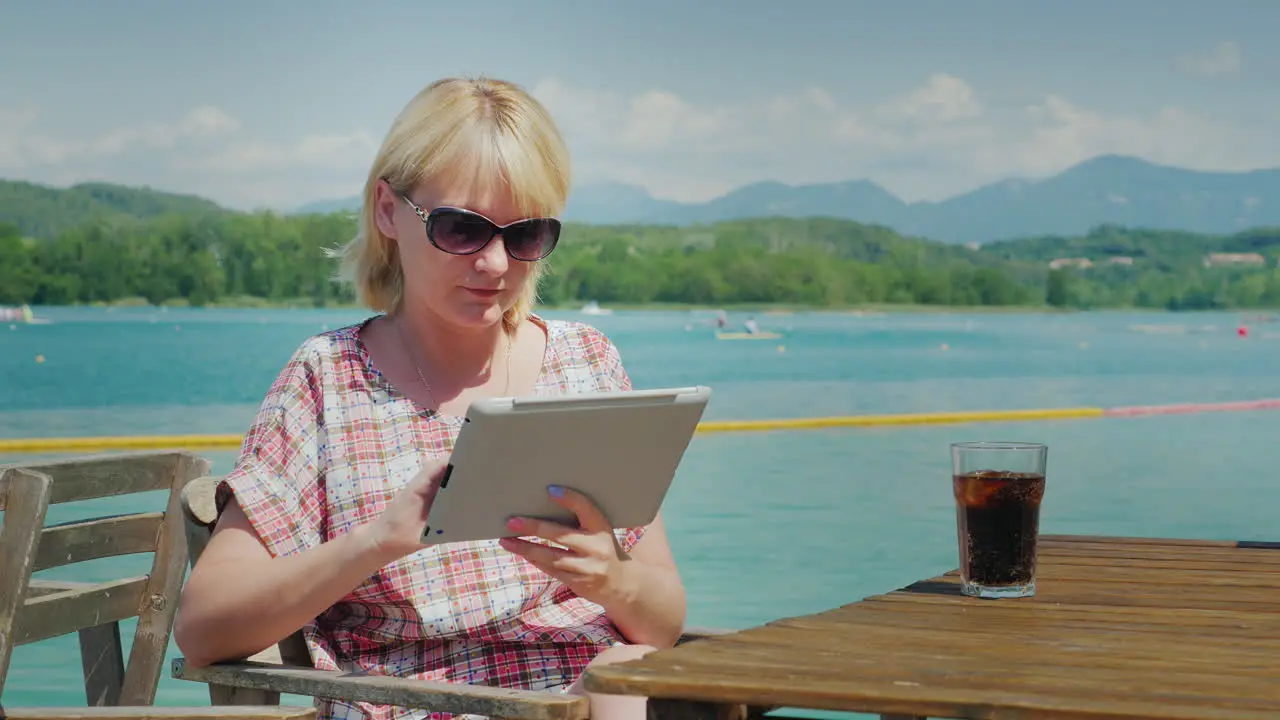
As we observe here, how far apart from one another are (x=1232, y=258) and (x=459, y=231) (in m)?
40.9

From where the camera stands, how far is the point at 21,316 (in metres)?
39.6

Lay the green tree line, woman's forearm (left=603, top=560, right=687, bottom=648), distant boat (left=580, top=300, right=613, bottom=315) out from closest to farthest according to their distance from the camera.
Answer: woman's forearm (left=603, top=560, right=687, bottom=648), distant boat (left=580, top=300, right=613, bottom=315), the green tree line

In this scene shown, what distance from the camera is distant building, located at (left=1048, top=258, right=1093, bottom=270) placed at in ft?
140

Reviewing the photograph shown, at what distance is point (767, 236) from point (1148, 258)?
367 inches

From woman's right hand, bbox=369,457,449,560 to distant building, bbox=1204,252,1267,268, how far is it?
40.8 metres

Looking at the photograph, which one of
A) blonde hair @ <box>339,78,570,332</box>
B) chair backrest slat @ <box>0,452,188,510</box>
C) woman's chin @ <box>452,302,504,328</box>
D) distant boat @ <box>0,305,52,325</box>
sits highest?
blonde hair @ <box>339,78,570,332</box>

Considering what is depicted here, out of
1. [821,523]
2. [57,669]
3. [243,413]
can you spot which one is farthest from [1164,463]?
[243,413]

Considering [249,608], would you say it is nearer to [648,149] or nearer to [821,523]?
[821,523]

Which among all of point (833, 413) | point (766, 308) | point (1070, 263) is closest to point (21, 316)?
point (766, 308)

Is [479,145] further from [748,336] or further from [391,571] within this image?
[748,336]

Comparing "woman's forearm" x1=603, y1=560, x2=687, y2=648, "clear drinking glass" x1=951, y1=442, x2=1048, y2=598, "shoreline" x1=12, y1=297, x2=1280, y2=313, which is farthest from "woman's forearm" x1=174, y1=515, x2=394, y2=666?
"shoreline" x1=12, y1=297, x2=1280, y2=313

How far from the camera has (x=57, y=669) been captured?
201 inches

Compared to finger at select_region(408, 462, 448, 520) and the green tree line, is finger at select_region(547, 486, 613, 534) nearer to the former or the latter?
finger at select_region(408, 462, 448, 520)

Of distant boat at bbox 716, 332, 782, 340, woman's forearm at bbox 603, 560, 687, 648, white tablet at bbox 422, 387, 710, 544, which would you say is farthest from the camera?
distant boat at bbox 716, 332, 782, 340
